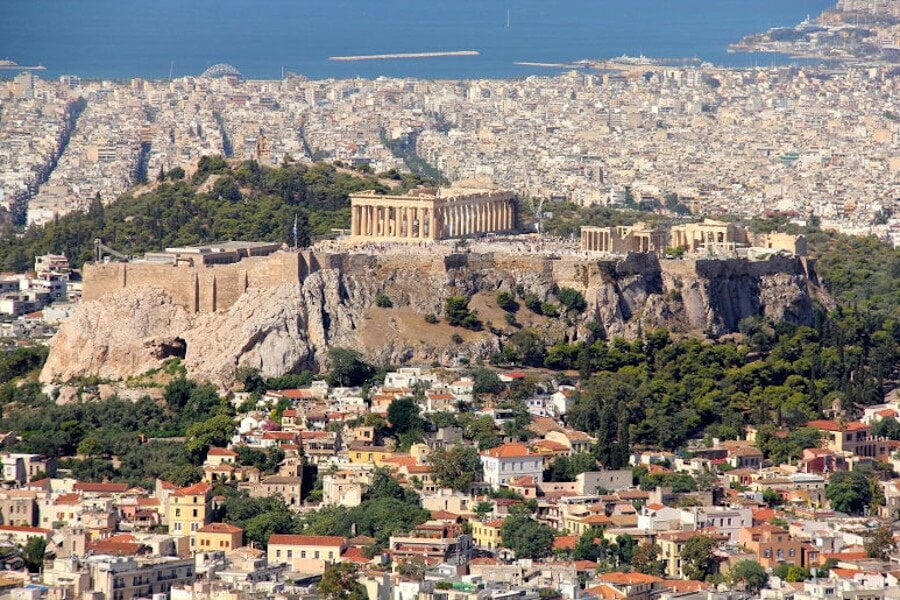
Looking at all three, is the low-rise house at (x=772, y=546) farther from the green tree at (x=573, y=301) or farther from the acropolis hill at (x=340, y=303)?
the green tree at (x=573, y=301)

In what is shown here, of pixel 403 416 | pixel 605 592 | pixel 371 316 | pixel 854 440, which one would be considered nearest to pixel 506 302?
pixel 371 316

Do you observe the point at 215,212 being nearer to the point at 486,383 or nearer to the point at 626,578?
the point at 486,383

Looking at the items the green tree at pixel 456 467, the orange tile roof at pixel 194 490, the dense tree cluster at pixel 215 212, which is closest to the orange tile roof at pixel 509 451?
the green tree at pixel 456 467

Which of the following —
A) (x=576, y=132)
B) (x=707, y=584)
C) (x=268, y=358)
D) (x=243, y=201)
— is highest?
(x=576, y=132)

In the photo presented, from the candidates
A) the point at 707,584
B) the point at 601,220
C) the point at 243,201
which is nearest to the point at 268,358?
the point at 707,584

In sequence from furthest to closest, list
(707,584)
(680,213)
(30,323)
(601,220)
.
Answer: (680,213) → (601,220) → (30,323) → (707,584)

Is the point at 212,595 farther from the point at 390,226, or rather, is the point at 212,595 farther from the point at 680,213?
the point at 680,213
